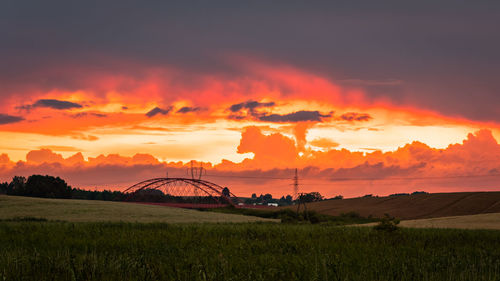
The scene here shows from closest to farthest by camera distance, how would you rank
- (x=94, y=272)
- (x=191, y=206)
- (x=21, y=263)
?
(x=94, y=272) → (x=21, y=263) → (x=191, y=206)

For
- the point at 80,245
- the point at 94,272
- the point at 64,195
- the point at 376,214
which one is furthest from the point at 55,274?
the point at 64,195

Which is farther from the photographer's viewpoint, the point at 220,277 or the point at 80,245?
the point at 80,245

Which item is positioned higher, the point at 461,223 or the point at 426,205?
the point at 426,205

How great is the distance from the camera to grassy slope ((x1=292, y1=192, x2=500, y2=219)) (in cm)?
9494

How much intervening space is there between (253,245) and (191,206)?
107 metres

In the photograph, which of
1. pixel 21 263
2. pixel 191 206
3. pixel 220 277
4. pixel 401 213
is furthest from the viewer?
pixel 191 206

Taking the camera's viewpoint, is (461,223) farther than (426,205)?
No

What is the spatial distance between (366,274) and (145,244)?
8838 mm

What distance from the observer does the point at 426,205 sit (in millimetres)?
106500

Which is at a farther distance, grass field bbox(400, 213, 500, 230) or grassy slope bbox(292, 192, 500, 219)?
grassy slope bbox(292, 192, 500, 219)

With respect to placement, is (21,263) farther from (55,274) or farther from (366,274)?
(366,274)

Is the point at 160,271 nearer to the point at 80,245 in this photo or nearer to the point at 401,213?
the point at 80,245

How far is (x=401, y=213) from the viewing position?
336 feet

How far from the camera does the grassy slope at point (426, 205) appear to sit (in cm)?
9494
